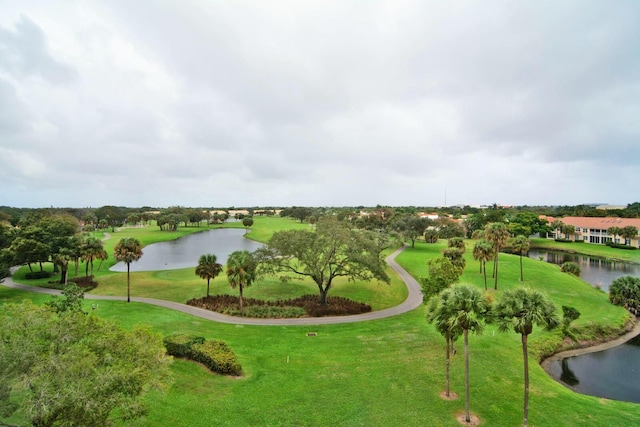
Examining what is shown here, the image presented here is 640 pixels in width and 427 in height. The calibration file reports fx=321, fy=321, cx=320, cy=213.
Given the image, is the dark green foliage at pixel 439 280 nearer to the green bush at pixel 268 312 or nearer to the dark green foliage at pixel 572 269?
the green bush at pixel 268 312

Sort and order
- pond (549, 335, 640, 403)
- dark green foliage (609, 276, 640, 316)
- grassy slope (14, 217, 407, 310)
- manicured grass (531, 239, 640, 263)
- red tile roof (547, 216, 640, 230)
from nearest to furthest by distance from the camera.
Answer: pond (549, 335, 640, 403), dark green foliage (609, 276, 640, 316), grassy slope (14, 217, 407, 310), manicured grass (531, 239, 640, 263), red tile roof (547, 216, 640, 230)

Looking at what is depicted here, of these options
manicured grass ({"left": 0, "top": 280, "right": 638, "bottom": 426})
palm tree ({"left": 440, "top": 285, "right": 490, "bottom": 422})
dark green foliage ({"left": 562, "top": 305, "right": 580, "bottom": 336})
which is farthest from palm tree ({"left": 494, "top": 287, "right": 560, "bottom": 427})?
dark green foliage ({"left": 562, "top": 305, "right": 580, "bottom": 336})

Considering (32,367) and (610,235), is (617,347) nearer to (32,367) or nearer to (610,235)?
(32,367)

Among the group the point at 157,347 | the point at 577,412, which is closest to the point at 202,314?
the point at 157,347

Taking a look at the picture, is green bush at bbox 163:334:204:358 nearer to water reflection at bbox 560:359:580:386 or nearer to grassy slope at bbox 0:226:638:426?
grassy slope at bbox 0:226:638:426

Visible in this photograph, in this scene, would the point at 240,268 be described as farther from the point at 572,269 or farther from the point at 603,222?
the point at 603,222

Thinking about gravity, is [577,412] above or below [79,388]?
below

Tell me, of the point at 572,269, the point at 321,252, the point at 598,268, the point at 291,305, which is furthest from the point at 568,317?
the point at 598,268

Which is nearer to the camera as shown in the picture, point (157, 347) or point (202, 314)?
point (157, 347)
